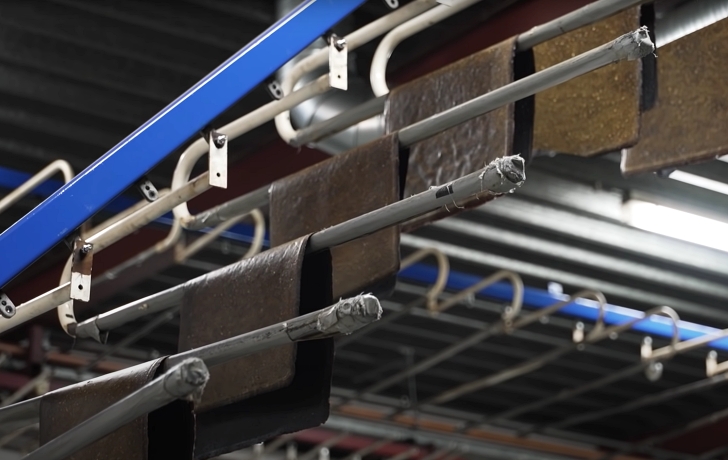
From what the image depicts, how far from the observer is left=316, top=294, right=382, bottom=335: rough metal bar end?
1.96 metres

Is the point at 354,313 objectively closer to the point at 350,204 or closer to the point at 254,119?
the point at 350,204

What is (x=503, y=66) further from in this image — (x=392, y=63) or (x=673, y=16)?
(x=392, y=63)

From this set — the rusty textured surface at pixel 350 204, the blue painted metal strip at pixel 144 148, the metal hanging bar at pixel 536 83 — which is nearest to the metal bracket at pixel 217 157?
the blue painted metal strip at pixel 144 148

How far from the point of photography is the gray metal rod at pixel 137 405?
1.92 metres

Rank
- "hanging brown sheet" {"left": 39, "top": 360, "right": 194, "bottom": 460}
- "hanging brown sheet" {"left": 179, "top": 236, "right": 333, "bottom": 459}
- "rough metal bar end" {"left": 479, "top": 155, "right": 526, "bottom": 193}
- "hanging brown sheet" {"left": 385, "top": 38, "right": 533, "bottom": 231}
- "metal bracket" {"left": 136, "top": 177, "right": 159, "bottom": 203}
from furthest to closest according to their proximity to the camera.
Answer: "metal bracket" {"left": 136, "top": 177, "right": 159, "bottom": 203}, "hanging brown sheet" {"left": 385, "top": 38, "right": 533, "bottom": 231}, "hanging brown sheet" {"left": 179, "top": 236, "right": 333, "bottom": 459}, "hanging brown sheet" {"left": 39, "top": 360, "right": 194, "bottom": 460}, "rough metal bar end" {"left": 479, "top": 155, "right": 526, "bottom": 193}

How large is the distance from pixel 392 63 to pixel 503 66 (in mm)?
2045

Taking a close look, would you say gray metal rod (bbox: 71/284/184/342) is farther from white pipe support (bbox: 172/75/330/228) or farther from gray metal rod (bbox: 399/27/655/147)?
gray metal rod (bbox: 399/27/655/147)

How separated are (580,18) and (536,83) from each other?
0.32 meters

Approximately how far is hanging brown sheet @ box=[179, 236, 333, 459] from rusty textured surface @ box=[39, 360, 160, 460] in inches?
6.8

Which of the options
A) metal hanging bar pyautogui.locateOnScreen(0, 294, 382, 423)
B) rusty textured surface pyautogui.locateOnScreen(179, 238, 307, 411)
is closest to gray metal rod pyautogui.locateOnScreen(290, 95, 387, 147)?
rusty textured surface pyautogui.locateOnScreen(179, 238, 307, 411)

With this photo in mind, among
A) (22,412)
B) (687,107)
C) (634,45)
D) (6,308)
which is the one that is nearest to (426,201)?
(634,45)

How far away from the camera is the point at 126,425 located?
2.28 metres

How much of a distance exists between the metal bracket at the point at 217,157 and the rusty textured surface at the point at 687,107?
97 cm

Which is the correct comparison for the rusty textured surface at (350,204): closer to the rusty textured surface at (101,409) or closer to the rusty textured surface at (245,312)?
the rusty textured surface at (245,312)
